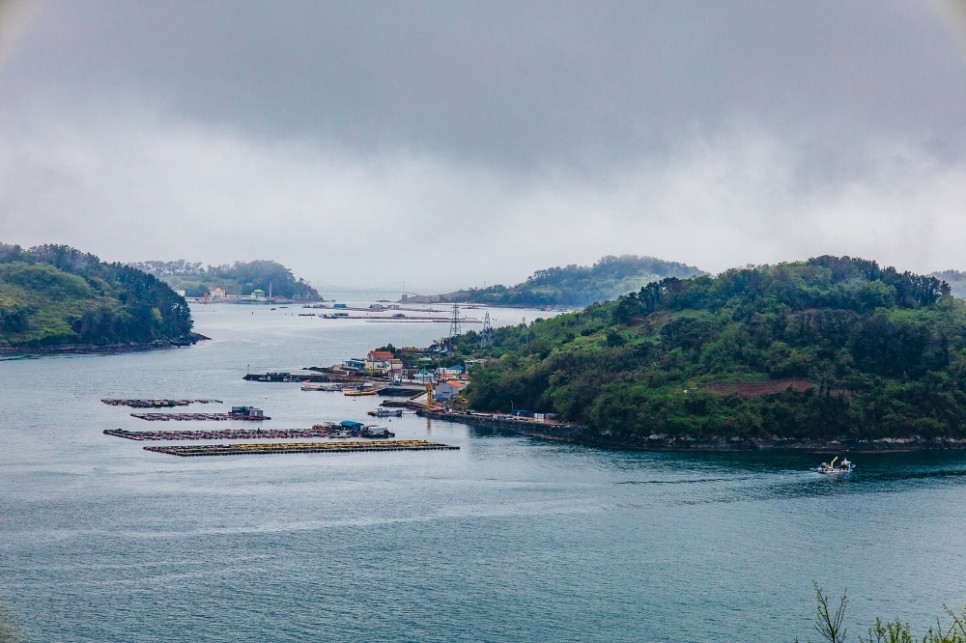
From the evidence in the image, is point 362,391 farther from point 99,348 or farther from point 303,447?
point 99,348

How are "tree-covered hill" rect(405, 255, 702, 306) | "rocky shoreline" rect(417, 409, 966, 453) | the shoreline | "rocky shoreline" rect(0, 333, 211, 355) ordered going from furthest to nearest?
1. "tree-covered hill" rect(405, 255, 702, 306)
2. "rocky shoreline" rect(0, 333, 211, 355)
3. the shoreline
4. "rocky shoreline" rect(417, 409, 966, 453)

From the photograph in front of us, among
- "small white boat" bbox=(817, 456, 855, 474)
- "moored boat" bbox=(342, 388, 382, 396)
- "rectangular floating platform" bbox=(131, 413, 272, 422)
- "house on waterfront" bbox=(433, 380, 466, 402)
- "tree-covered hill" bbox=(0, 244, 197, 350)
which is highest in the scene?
"tree-covered hill" bbox=(0, 244, 197, 350)

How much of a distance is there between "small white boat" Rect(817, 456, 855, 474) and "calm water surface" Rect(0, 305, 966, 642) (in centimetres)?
40

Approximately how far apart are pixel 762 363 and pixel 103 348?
30.0 metres

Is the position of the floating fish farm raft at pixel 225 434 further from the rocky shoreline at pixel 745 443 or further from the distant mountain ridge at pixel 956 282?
the distant mountain ridge at pixel 956 282

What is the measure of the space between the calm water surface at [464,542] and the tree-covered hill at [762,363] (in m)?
1.75

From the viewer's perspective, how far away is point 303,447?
894 inches

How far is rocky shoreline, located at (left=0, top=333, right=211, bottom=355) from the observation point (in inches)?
1719

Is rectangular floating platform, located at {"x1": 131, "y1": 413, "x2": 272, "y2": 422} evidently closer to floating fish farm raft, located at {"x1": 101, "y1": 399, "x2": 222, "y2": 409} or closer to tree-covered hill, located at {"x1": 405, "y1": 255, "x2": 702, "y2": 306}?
floating fish farm raft, located at {"x1": 101, "y1": 399, "x2": 222, "y2": 409}

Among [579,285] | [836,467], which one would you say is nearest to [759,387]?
[836,467]

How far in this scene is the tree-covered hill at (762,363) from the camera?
24672mm

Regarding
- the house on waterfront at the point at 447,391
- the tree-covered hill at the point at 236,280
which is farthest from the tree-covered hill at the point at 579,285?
the house on waterfront at the point at 447,391

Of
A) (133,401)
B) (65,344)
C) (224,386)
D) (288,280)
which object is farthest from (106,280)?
(288,280)

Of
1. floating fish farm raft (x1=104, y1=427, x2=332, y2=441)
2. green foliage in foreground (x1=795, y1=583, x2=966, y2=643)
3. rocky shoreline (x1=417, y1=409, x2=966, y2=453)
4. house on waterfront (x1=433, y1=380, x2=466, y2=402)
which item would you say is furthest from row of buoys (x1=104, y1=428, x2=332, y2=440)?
green foliage in foreground (x1=795, y1=583, x2=966, y2=643)
